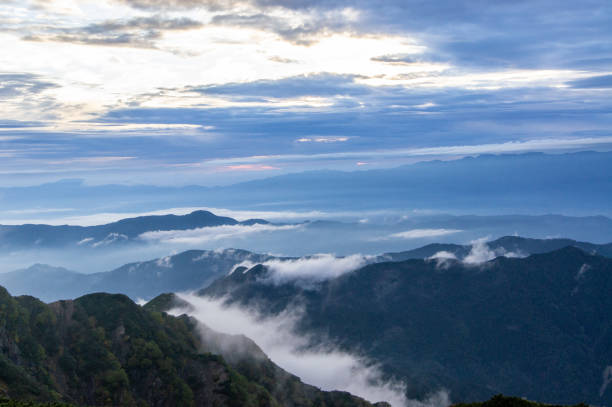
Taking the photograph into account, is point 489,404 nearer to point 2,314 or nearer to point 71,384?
point 71,384

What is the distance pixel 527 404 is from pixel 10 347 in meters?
168

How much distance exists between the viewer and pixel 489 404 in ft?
322

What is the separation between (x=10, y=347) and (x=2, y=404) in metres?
98.4

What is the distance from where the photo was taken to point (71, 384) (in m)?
199

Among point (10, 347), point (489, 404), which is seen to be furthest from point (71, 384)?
point (489, 404)

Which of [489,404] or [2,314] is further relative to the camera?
[2,314]

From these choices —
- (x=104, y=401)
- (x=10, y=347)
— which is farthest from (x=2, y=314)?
(x=104, y=401)

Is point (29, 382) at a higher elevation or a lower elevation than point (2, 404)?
lower

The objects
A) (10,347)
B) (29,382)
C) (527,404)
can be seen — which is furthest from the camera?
(10,347)

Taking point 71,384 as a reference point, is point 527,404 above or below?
above

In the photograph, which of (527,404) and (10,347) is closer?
(527,404)

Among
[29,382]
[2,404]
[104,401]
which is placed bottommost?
[104,401]

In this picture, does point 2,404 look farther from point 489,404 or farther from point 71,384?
point 71,384

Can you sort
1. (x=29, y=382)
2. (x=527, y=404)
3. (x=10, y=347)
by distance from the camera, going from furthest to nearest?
(x=10, y=347)
(x=29, y=382)
(x=527, y=404)
